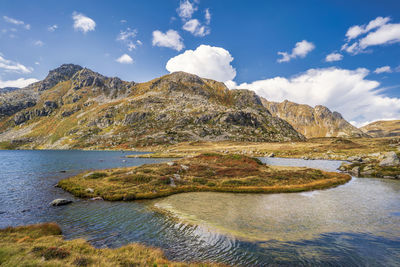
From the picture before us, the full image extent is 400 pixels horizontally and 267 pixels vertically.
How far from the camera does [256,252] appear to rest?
14.6 m

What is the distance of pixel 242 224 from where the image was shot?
19906 millimetres

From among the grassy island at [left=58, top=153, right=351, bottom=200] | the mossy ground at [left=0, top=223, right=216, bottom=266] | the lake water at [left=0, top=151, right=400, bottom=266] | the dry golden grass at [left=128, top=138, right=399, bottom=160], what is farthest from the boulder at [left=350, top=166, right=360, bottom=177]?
the mossy ground at [left=0, top=223, right=216, bottom=266]

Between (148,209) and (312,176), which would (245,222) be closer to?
(148,209)

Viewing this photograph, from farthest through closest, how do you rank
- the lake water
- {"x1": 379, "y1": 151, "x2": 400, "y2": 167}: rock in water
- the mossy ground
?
{"x1": 379, "y1": 151, "x2": 400, "y2": 167}: rock in water < the lake water < the mossy ground

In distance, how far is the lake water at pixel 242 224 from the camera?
14.6 meters

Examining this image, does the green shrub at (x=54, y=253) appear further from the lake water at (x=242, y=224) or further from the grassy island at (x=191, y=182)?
the grassy island at (x=191, y=182)

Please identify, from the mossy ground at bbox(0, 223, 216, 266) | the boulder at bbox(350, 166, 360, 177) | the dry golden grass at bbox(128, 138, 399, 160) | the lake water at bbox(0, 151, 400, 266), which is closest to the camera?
the mossy ground at bbox(0, 223, 216, 266)

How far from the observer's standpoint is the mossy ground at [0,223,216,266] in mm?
10969

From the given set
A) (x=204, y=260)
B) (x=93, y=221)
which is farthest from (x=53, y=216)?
(x=204, y=260)

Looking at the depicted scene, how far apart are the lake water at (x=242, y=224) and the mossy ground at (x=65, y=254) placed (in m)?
1.69

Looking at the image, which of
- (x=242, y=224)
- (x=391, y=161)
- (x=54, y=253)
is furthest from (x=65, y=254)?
(x=391, y=161)

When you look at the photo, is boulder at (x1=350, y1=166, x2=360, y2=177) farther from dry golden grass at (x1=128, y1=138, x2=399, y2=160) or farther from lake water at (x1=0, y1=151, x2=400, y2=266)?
dry golden grass at (x1=128, y1=138, x2=399, y2=160)

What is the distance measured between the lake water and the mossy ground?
1.69 m

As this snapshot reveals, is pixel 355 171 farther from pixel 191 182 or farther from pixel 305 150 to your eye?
pixel 305 150
